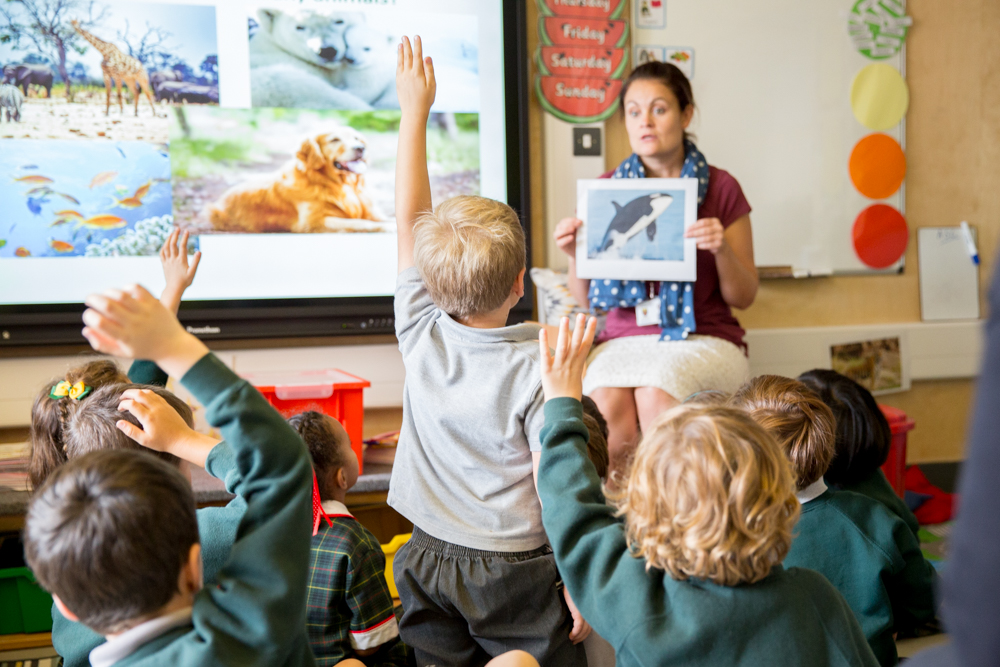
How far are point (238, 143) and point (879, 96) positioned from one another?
7.56 ft

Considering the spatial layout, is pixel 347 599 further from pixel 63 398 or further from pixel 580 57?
pixel 580 57

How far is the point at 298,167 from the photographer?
8.02 feet

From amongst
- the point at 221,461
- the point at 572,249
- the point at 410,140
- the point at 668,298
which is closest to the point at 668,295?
the point at 668,298

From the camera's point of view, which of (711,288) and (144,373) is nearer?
(144,373)

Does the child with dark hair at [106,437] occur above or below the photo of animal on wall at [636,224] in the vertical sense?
below

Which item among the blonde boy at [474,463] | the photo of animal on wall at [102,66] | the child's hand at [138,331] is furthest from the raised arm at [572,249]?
the child's hand at [138,331]

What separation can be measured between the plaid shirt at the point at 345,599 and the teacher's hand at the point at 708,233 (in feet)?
3.94

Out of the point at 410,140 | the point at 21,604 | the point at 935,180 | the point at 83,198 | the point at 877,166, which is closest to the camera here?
the point at 410,140

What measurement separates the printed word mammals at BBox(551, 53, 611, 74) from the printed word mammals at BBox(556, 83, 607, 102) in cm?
7

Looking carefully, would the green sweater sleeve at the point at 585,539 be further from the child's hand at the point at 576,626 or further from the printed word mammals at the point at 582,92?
the printed word mammals at the point at 582,92

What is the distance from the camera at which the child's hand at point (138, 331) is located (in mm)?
681

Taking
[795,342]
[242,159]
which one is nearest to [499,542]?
[242,159]

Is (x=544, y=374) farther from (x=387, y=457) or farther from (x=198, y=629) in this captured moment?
(x=387, y=457)

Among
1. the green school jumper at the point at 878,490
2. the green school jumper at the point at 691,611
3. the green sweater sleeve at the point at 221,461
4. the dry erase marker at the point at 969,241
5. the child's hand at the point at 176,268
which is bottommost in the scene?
the green school jumper at the point at 878,490
